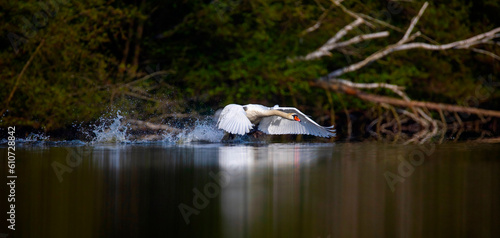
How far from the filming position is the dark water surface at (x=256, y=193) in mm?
6453

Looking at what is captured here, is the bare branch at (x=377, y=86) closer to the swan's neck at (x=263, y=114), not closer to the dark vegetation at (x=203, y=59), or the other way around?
the dark vegetation at (x=203, y=59)

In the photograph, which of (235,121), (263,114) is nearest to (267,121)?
(263,114)

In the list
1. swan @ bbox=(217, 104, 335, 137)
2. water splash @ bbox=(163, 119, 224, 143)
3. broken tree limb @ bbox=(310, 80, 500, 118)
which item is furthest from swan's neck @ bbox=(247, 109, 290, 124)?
broken tree limb @ bbox=(310, 80, 500, 118)

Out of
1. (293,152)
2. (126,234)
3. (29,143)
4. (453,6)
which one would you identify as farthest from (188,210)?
(453,6)

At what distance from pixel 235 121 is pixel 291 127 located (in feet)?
5.89

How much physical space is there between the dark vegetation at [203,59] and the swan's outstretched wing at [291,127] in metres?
4.73

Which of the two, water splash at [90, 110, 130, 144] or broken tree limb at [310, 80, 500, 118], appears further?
broken tree limb at [310, 80, 500, 118]

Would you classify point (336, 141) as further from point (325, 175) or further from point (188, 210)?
point (188, 210)

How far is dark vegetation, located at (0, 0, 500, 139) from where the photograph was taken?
17.0 m

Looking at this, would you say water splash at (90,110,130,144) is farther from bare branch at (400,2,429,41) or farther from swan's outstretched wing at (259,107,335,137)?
bare branch at (400,2,429,41)

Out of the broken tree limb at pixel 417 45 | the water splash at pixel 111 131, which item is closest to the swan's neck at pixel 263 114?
the water splash at pixel 111 131

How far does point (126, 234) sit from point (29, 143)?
8611 millimetres

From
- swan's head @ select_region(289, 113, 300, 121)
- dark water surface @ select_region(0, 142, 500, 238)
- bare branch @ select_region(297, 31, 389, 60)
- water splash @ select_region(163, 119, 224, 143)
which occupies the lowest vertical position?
dark water surface @ select_region(0, 142, 500, 238)

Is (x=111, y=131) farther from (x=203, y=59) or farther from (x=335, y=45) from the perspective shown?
(x=335, y=45)
